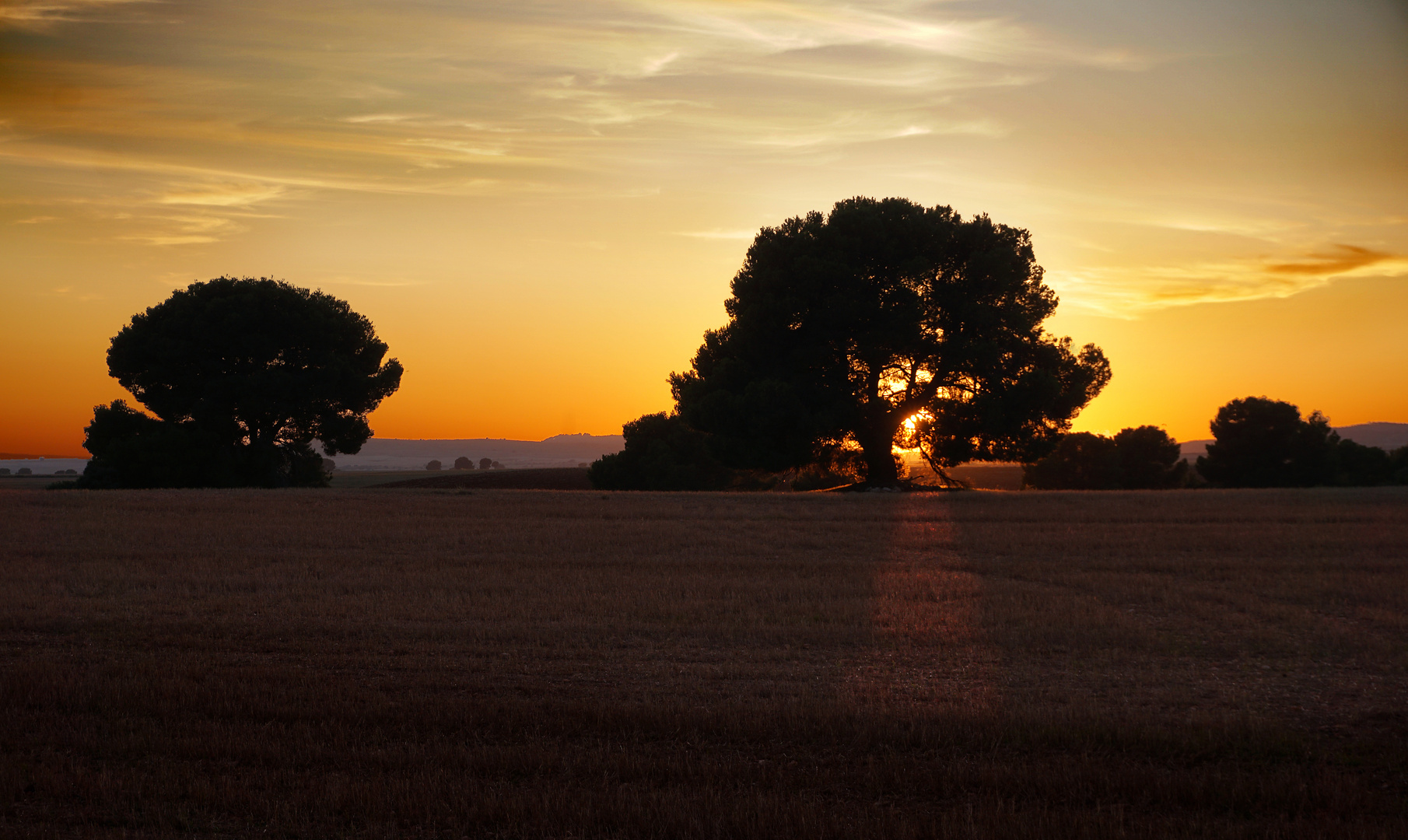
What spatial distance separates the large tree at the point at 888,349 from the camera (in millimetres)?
39531

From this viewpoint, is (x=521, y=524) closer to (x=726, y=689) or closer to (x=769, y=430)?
(x=769, y=430)

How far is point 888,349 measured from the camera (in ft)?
132

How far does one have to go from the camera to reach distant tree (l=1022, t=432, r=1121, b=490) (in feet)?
238

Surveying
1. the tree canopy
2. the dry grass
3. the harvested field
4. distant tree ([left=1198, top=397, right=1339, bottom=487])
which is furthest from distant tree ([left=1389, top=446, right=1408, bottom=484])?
the dry grass

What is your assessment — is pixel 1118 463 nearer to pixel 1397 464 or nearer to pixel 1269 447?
pixel 1269 447

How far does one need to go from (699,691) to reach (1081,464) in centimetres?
7035

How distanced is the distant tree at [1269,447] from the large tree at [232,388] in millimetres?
58820

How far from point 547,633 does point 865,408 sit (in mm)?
30238

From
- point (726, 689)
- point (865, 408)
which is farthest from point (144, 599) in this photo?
point (865, 408)

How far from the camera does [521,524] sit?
2698 cm

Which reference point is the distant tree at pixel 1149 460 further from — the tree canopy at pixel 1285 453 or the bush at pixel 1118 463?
the tree canopy at pixel 1285 453

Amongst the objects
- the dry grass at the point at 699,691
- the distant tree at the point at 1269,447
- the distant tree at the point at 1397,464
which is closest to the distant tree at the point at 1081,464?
the distant tree at the point at 1269,447

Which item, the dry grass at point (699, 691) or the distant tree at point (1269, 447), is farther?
the distant tree at point (1269, 447)

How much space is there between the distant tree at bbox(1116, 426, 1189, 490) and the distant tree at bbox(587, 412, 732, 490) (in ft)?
97.7
